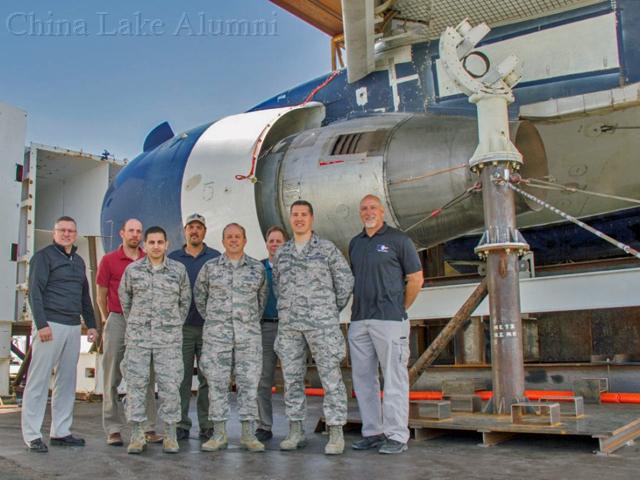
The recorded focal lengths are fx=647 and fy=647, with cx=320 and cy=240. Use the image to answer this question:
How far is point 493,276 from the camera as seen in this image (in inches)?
181

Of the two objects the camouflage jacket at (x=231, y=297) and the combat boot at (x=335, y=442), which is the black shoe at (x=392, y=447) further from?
the camouflage jacket at (x=231, y=297)

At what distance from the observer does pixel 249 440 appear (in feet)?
13.2

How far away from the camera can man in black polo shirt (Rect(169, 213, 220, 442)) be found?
4.64 metres

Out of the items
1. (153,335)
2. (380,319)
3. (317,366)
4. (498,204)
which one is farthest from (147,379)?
(498,204)

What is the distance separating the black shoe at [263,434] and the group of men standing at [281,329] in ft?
1.05

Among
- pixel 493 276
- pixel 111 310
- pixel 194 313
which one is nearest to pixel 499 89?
pixel 493 276

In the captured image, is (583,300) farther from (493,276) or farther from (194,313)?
(194,313)

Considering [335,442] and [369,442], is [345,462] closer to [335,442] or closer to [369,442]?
[335,442]

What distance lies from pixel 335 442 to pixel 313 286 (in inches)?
37.4

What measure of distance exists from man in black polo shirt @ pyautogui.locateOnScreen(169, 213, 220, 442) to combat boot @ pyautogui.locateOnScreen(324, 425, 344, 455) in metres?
1.12

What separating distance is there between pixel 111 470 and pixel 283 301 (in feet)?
4.57

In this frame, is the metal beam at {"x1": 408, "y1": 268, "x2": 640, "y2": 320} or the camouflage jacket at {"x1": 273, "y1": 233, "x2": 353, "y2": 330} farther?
the metal beam at {"x1": 408, "y1": 268, "x2": 640, "y2": 320}

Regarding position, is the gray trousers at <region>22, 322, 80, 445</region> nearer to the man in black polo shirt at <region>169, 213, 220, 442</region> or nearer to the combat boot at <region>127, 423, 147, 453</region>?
the combat boot at <region>127, 423, 147, 453</region>

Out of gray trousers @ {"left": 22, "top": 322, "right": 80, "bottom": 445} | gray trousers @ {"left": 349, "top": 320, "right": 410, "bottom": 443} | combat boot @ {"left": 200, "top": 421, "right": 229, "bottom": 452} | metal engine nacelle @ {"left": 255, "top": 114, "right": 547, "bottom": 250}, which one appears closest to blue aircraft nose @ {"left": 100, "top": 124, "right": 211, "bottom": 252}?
metal engine nacelle @ {"left": 255, "top": 114, "right": 547, "bottom": 250}
